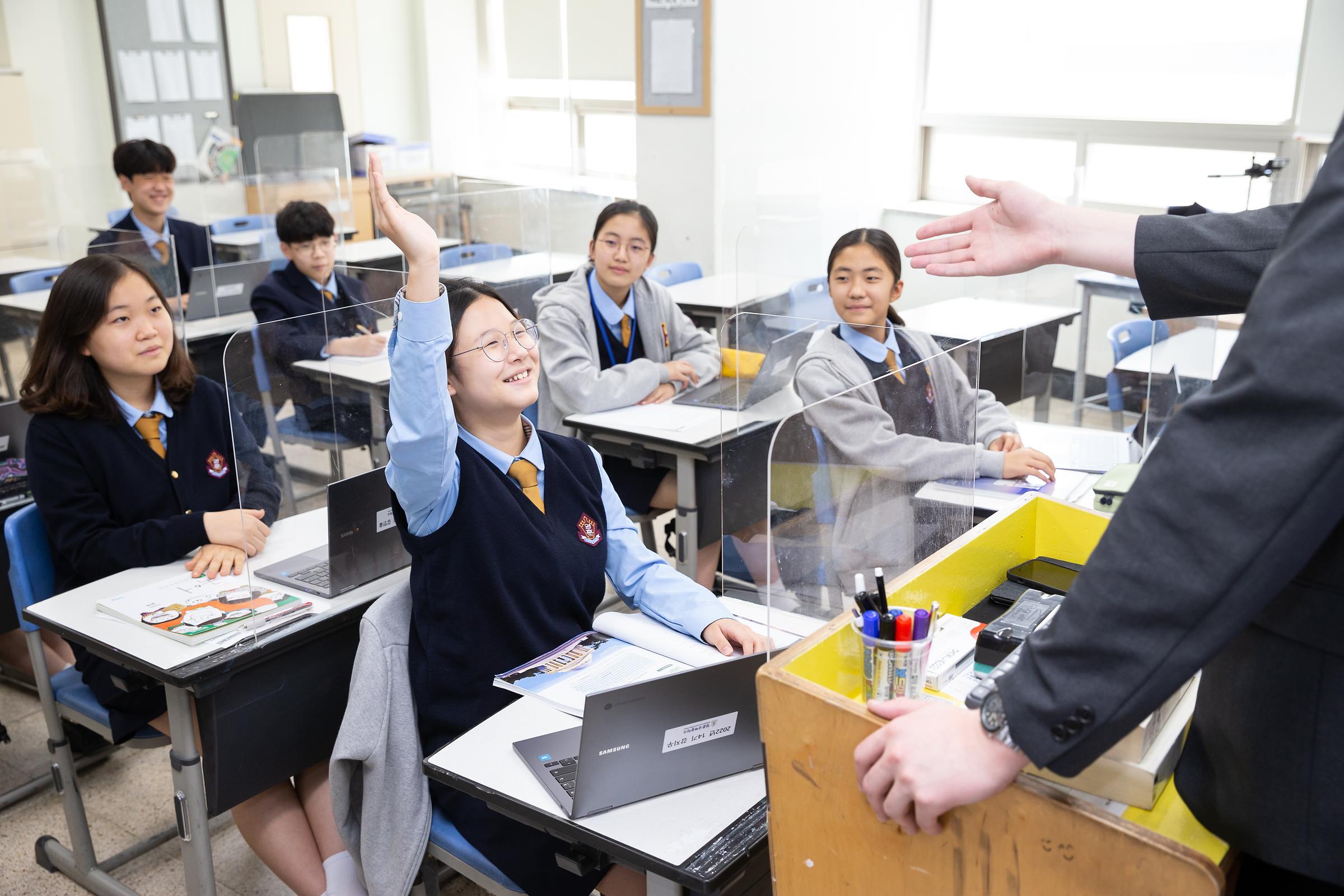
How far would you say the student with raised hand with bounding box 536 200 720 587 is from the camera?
10.3 ft

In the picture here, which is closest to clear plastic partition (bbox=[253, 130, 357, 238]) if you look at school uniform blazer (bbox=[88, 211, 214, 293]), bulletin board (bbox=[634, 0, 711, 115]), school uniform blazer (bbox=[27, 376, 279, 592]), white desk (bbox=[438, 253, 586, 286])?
school uniform blazer (bbox=[88, 211, 214, 293])

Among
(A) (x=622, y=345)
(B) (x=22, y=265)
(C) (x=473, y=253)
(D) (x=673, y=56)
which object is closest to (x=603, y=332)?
(A) (x=622, y=345)

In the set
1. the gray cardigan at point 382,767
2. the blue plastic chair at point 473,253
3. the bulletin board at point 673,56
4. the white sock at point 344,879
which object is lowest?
the white sock at point 344,879

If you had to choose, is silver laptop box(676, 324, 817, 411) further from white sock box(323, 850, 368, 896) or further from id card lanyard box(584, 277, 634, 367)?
white sock box(323, 850, 368, 896)

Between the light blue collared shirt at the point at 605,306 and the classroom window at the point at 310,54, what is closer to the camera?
the light blue collared shirt at the point at 605,306

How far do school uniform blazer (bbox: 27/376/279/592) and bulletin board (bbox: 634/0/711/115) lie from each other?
3682mm

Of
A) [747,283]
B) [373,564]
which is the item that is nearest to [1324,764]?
[373,564]

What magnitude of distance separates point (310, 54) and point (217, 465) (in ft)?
20.1

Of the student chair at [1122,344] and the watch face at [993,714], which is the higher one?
the watch face at [993,714]

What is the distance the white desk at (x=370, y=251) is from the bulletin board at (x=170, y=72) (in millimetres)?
2065

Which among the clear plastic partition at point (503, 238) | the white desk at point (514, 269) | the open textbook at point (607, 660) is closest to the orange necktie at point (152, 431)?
the open textbook at point (607, 660)

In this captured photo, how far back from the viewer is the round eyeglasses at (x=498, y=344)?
1.69 m

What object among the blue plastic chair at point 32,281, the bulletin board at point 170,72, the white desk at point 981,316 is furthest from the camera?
the bulletin board at point 170,72

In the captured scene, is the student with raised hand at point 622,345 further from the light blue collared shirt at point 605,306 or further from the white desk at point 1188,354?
the white desk at point 1188,354
